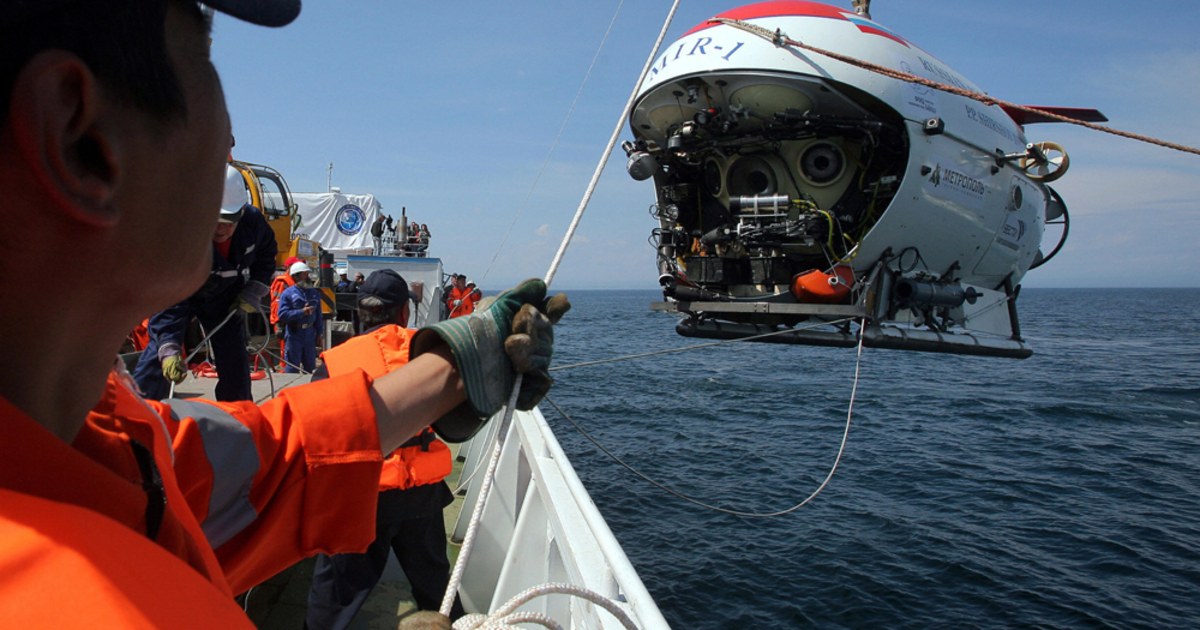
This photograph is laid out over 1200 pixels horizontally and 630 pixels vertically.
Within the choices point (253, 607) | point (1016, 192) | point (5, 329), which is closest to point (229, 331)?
point (253, 607)

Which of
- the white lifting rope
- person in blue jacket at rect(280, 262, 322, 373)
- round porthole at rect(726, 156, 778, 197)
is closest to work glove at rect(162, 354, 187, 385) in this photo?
the white lifting rope

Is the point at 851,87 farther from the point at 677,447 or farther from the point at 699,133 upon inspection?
the point at 677,447

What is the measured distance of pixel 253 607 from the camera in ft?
11.9

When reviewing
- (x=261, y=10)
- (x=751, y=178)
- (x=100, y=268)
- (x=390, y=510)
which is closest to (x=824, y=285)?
(x=751, y=178)

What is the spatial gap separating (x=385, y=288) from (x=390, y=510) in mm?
1124

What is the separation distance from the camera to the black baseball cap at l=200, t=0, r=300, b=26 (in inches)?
29.0

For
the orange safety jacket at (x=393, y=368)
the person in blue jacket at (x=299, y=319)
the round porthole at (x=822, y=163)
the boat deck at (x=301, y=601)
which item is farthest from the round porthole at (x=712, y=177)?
the orange safety jacket at (x=393, y=368)

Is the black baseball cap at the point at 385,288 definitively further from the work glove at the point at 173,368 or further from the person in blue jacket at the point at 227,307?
the work glove at the point at 173,368

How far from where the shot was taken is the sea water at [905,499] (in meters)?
6.65

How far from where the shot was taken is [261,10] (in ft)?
2.54

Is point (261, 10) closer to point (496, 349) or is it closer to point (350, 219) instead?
point (496, 349)

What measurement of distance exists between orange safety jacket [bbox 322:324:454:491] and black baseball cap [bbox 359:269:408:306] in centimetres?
44

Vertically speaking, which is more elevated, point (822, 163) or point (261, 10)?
point (822, 163)

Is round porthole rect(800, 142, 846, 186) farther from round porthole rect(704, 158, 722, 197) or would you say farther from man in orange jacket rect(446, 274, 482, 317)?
man in orange jacket rect(446, 274, 482, 317)
